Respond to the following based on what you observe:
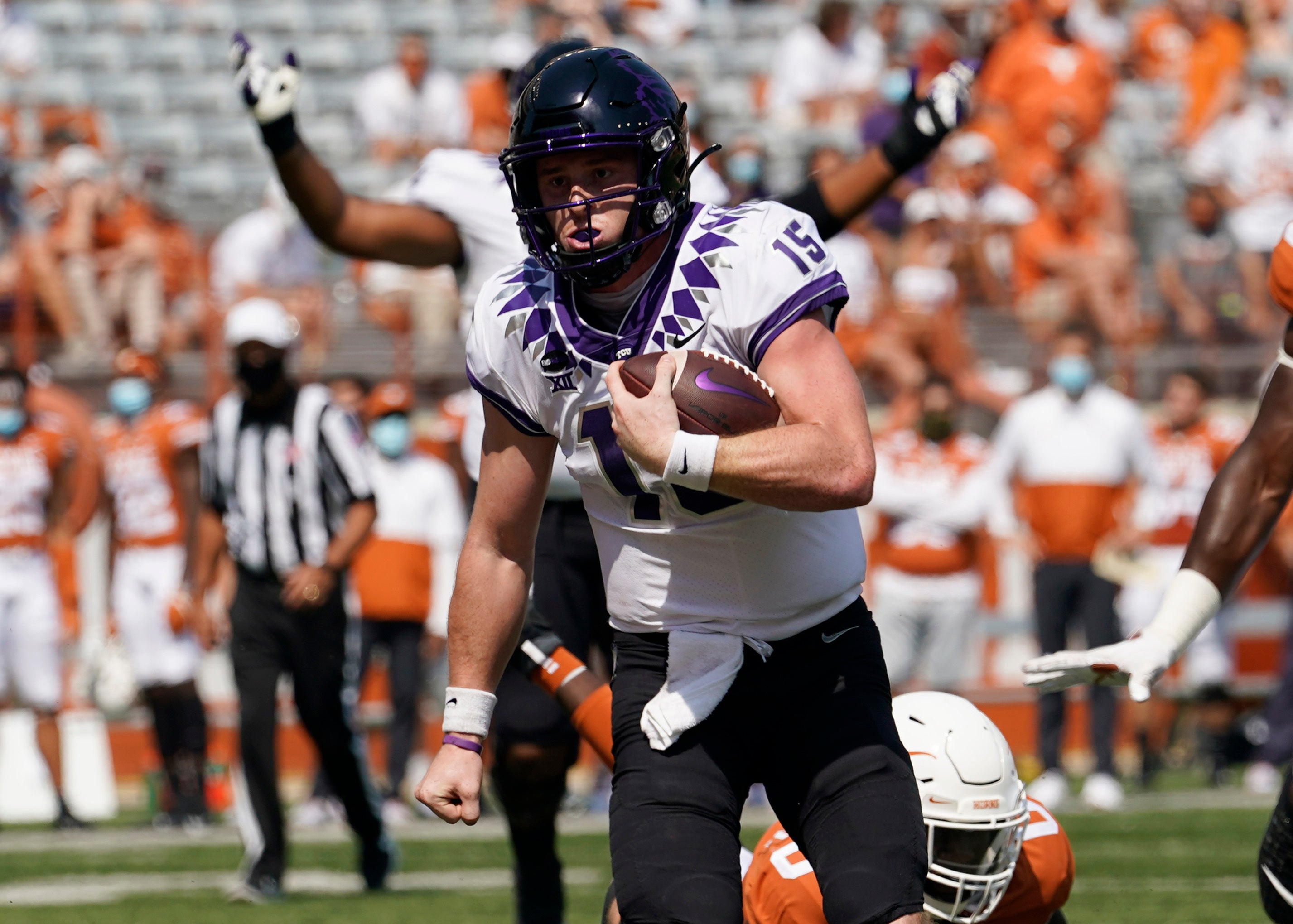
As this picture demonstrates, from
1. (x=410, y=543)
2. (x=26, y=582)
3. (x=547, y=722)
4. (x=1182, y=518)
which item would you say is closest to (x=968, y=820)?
(x=547, y=722)

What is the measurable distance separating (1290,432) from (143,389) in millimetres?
7266

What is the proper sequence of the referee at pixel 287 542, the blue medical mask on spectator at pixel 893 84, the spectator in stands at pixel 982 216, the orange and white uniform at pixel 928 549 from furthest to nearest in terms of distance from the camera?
1. the spectator in stands at pixel 982 216
2. the blue medical mask on spectator at pixel 893 84
3. the orange and white uniform at pixel 928 549
4. the referee at pixel 287 542

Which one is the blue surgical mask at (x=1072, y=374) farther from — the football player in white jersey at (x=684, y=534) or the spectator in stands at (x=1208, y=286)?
the football player in white jersey at (x=684, y=534)

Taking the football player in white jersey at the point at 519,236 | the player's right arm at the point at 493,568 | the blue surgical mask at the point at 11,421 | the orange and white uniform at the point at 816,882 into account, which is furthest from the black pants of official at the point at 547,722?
the blue surgical mask at the point at 11,421

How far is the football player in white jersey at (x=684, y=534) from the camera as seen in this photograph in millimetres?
3176

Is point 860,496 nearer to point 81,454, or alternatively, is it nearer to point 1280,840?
point 1280,840

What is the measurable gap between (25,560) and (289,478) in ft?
8.78

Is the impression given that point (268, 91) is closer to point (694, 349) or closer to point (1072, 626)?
point (694, 349)

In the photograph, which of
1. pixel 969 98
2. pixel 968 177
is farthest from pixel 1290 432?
pixel 968 177

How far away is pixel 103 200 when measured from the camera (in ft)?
38.6

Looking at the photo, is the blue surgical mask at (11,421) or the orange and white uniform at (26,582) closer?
the orange and white uniform at (26,582)

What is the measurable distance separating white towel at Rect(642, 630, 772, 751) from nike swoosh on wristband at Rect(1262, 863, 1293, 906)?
112 cm

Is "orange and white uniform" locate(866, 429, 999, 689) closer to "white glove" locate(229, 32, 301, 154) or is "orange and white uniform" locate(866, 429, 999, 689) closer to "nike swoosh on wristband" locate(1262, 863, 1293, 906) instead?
"white glove" locate(229, 32, 301, 154)

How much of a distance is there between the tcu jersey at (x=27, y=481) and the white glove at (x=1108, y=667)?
694 centimetres
